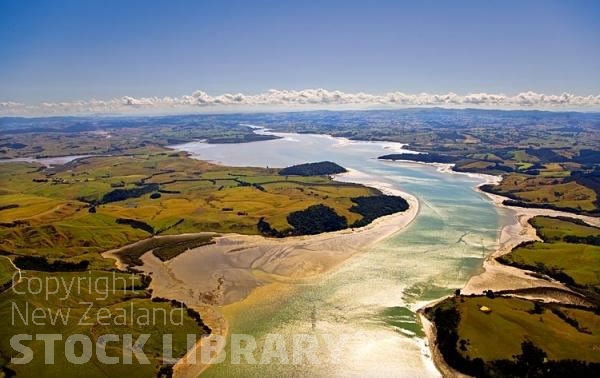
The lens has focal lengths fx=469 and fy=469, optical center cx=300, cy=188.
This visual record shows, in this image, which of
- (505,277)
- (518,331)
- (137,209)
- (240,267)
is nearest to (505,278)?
(505,277)

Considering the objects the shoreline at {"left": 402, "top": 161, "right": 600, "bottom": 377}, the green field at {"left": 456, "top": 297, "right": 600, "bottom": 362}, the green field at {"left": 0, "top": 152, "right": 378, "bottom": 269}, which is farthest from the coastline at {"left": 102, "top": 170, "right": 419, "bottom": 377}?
the green field at {"left": 456, "top": 297, "right": 600, "bottom": 362}

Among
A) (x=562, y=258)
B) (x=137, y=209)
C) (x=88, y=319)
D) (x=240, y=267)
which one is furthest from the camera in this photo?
(x=137, y=209)

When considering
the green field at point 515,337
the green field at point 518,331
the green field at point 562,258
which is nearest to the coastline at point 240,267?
the green field at point 515,337

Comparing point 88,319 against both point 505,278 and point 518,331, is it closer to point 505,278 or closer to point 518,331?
point 518,331

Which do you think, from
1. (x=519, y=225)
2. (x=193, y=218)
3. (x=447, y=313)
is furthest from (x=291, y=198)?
(x=447, y=313)

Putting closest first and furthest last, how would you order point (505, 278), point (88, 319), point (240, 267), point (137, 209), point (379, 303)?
1. point (88, 319)
2. point (379, 303)
3. point (505, 278)
4. point (240, 267)
5. point (137, 209)

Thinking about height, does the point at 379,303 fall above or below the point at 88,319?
above

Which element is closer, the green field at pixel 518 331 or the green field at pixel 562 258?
the green field at pixel 518 331

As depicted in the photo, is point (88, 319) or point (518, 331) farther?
point (88, 319)

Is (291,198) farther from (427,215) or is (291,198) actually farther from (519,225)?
(519,225)

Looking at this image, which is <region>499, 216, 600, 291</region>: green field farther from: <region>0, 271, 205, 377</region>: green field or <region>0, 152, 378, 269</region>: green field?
<region>0, 271, 205, 377</region>: green field

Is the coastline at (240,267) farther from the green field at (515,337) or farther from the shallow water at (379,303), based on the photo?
the green field at (515,337)
